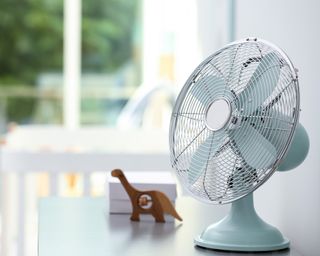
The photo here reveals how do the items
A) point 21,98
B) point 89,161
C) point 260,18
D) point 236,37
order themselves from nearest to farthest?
point 260,18
point 236,37
point 89,161
point 21,98

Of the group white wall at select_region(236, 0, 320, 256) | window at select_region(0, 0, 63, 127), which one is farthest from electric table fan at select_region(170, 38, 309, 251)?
window at select_region(0, 0, 63, 127)

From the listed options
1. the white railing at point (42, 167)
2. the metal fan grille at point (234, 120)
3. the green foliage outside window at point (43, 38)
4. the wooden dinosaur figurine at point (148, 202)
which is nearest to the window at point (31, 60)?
the green foliage outside window at point (43, 38)

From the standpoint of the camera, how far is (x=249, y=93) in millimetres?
1215

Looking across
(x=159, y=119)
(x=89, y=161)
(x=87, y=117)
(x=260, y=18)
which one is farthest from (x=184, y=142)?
(x=87, y=117)

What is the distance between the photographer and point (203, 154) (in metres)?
1.29

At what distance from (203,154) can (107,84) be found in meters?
6.03

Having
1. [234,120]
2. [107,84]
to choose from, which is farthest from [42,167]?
[107,84]

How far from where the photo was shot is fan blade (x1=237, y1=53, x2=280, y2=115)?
1193mm

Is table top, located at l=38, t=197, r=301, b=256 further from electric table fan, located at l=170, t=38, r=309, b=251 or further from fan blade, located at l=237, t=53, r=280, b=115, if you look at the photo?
fan blade, located at l=237, t=53, r=280, b=115

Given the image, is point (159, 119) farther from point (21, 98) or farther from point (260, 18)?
point (260, 18)

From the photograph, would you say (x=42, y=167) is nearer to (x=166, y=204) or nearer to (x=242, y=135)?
(x=166, y=204)

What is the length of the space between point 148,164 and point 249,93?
1723mm

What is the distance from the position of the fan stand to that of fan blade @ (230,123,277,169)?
8cm

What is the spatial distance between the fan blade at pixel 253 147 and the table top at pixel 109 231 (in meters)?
0.16
